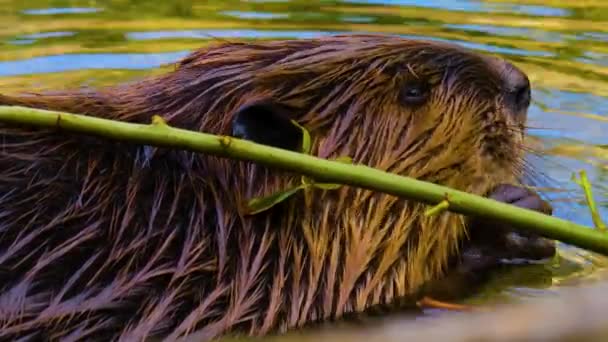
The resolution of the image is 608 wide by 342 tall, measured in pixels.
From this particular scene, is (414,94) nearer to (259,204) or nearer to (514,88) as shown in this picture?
(514,88)

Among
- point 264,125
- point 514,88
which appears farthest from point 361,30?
point 264,125

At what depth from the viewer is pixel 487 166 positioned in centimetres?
230

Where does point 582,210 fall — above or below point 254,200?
below

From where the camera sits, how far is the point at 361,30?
497 centimetres

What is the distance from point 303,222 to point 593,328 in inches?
68.9

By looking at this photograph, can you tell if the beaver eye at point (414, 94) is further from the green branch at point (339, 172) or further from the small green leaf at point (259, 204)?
the green branch at point (339, 172)

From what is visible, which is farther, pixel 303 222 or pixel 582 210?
pixel 582 210

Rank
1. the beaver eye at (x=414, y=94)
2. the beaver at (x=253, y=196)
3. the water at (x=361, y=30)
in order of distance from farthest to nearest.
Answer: the water at (x=361, y=30) → the beaver eye at (x=414, y=94) → the beaver at (x=253, y=196)

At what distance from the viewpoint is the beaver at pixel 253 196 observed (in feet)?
6.20

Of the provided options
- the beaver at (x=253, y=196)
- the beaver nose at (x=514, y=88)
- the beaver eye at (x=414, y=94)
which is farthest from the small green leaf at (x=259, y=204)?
the beaver nose at (x=514, y=88)

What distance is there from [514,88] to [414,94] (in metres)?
0.27

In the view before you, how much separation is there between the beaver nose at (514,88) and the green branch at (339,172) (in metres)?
1.09

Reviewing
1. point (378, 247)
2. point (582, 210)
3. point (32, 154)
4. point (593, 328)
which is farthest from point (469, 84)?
point (593, 328)

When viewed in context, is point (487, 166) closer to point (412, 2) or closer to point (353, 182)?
point (353, 182)
